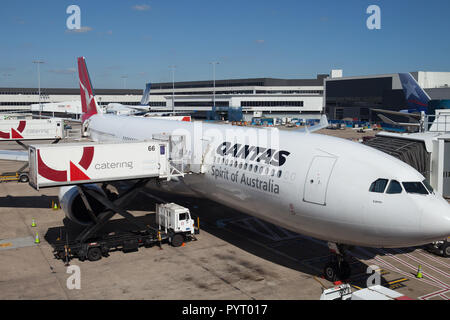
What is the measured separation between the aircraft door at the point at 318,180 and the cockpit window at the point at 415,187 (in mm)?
2466

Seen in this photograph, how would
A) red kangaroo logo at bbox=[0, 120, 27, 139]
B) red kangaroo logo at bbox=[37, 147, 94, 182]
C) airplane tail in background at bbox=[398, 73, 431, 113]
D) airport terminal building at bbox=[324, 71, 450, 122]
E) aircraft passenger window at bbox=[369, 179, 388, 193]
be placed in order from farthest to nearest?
airport terminal building at bbox=[324, 71, 450, 122]
airplane tail in background at bbox=[398, 73, 431, 113]
red kangaroo logo at bbox=[0, 120, 27, 139]
red kangaroo logo at bbox=[37, 147, 94, 182]
aircraft passenger window at bbox=[369, 179, 388, 193]

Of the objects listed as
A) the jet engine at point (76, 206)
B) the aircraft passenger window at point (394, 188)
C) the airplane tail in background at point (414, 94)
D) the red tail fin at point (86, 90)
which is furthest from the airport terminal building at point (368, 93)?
the jet engine at point (76, 206)

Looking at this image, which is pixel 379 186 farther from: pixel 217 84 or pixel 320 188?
pixel 217 84

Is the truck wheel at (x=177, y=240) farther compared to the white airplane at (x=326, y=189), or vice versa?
the truck wheel at (x=177, y=240)

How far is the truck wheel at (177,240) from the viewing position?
64.4 ft

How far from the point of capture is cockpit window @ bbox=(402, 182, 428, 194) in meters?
13.4

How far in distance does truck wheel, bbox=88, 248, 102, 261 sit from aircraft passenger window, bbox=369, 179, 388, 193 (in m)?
11.6

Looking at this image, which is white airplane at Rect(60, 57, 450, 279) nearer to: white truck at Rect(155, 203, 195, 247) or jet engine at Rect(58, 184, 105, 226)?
jet engine at Rect(58, 184, 105, 226)

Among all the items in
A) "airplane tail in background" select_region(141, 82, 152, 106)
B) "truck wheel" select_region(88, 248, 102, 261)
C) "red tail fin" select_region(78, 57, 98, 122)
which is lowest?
"truck wheel" select_region(88, 248, 102, 261)

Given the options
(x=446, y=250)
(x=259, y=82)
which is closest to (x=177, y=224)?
(x=446, y=250)

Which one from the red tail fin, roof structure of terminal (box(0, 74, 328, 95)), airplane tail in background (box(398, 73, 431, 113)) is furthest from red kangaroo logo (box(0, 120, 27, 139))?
roof structure of terminal (box(0, 74, 328, 95))

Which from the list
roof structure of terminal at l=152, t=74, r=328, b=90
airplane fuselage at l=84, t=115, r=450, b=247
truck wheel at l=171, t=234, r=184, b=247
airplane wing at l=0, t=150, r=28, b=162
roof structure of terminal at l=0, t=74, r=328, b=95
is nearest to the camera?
airplane fuselage at l=84, t=115, r=450, b=247

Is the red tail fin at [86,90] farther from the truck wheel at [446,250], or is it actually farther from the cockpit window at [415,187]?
the cockpit window at [415,187]

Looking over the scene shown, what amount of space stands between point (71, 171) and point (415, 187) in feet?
42.8
